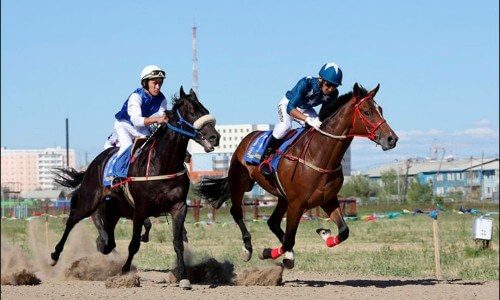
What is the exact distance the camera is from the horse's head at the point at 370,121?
1311 cm

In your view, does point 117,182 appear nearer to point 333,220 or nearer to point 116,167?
point 116,167

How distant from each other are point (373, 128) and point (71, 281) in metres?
5.10

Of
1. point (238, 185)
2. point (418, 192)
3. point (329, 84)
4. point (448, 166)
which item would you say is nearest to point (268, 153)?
point (238, 185)

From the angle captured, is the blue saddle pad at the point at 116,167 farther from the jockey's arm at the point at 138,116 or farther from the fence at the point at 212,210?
the fence at the point at 212,210

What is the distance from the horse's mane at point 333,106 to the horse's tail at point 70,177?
4.97 metres

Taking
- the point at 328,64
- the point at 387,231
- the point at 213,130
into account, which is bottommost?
the point at 387,231

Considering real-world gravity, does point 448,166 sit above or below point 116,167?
above

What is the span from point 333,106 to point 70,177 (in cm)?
548

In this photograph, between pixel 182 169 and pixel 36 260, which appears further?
pixel 36 260

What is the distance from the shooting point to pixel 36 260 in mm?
16438

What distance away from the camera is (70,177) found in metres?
17.4

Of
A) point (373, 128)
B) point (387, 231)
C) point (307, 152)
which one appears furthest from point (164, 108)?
point (387, 231)

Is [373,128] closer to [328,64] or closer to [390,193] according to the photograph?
[328,64]

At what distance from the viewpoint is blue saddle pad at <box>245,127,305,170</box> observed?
14.5 m
